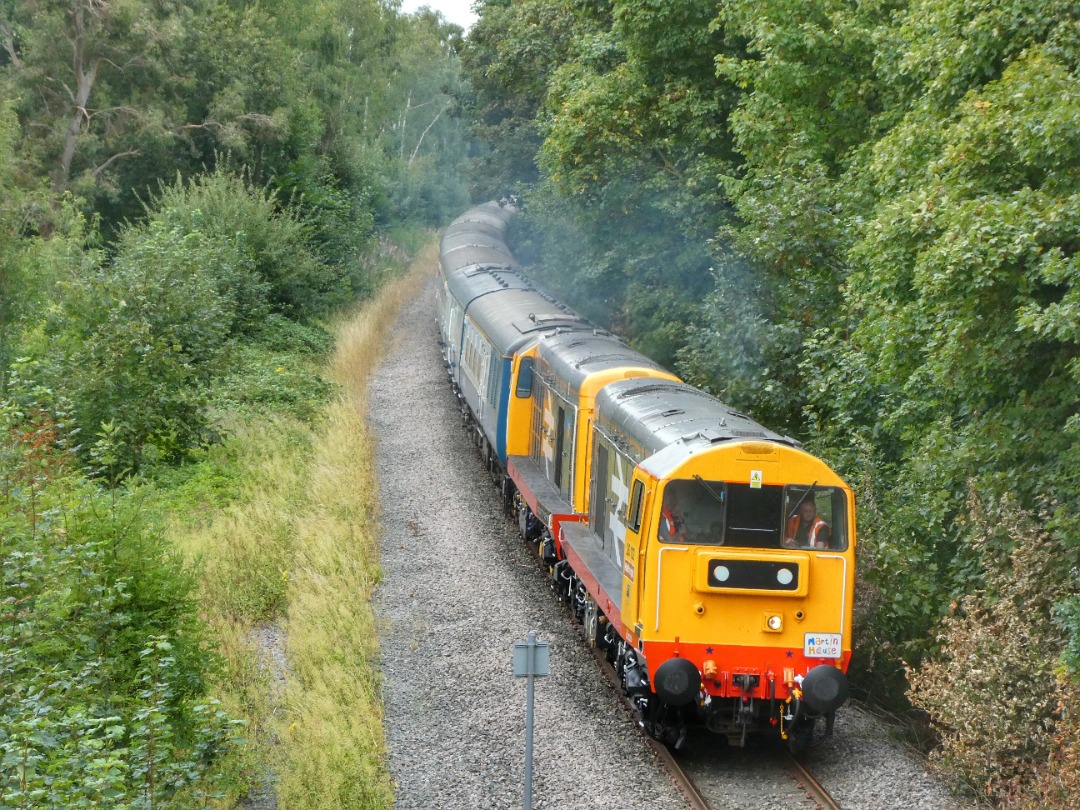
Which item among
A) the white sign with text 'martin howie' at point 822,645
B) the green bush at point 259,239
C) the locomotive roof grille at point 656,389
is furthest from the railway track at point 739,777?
the green bush at point 259,239

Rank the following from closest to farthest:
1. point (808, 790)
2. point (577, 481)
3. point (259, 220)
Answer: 1. point (808, 790)
2. point (577, 481)
3. point (259, 220)

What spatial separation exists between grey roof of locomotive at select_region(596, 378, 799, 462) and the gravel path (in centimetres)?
250

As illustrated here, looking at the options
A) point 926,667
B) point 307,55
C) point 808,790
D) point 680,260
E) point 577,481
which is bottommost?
point 808,790

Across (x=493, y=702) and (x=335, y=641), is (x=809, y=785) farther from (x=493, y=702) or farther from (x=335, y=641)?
(x=335, y=641)

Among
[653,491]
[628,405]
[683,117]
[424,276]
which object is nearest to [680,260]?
[683,117]

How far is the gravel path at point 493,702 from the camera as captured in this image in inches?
367

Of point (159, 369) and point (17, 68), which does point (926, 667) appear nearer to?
point (159, 369)

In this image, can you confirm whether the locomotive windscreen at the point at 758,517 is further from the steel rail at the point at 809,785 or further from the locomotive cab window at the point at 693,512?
the steel rail at the point at 809,785

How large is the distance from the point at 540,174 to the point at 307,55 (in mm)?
12907

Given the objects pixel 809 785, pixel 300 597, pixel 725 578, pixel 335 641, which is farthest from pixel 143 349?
pixel 809 785

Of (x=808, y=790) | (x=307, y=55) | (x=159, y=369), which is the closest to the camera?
(x=808, y=790)

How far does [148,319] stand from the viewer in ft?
61.3

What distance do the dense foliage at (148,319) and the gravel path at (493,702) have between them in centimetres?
158

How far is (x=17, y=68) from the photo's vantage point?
31062mm
